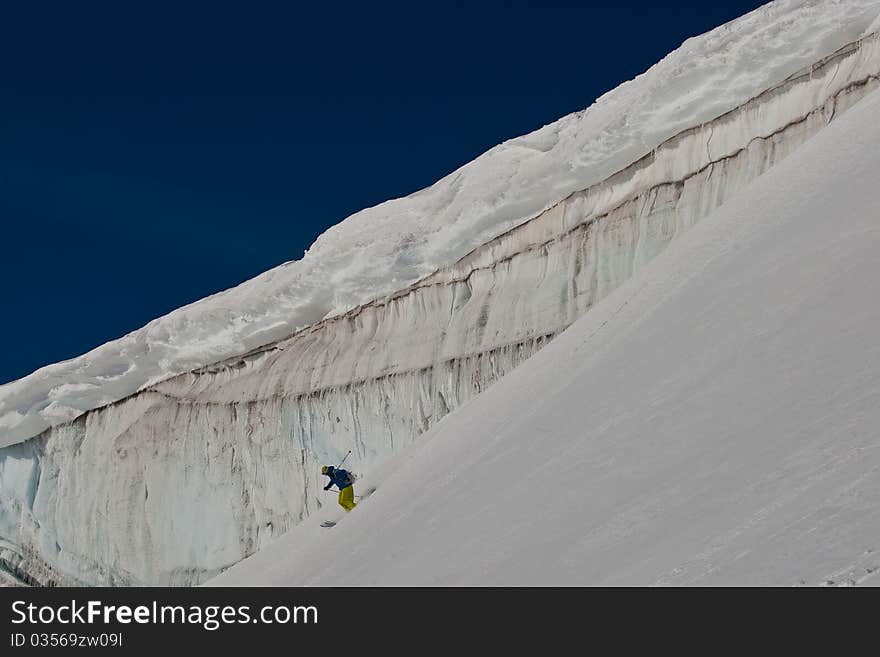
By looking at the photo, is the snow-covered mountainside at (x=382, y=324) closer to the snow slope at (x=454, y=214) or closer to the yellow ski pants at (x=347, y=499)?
the snow slope at (x=454, y=214)

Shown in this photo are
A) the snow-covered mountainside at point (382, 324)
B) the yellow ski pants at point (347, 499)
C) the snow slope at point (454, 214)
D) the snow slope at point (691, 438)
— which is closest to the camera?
the snow slope at point (691, 438)

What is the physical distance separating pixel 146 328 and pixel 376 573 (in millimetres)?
16705

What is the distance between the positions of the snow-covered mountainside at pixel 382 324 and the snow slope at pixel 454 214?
0.12 feet

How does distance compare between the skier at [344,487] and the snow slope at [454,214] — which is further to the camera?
the snow slope at [454,214]

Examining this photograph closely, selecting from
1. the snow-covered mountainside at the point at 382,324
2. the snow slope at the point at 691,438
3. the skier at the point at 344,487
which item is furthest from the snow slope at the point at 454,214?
the skier at the point at 344,487

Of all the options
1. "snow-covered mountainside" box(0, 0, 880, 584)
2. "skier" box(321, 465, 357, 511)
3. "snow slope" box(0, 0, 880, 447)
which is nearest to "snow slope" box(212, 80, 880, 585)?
"skier" box(321, 465, 357, 511)

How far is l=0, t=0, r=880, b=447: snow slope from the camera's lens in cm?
1667

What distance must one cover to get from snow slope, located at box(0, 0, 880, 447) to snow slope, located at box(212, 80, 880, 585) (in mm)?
4143

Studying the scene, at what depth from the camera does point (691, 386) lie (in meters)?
8.35

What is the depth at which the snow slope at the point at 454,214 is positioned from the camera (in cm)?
1667

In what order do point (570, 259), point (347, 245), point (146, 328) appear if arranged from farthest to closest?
point (146, 328)
point (347, 245)
point (570, 259)

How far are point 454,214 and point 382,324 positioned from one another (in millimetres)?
1985
